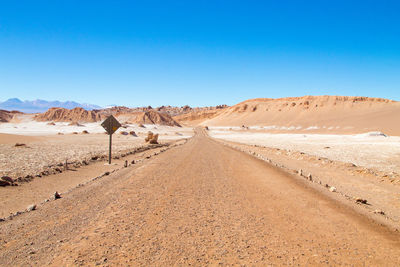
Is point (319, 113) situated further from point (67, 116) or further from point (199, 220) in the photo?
point (199, 220)

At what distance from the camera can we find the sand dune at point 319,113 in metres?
85.9

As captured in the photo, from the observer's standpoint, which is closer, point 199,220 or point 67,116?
point 199,220

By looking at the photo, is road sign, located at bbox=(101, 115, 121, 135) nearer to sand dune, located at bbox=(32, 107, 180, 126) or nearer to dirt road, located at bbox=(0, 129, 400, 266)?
dirt road, located at bbox=(0, 129, 400, 266)

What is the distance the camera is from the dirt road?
13.6 feet

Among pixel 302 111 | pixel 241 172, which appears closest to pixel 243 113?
pixel 302 111

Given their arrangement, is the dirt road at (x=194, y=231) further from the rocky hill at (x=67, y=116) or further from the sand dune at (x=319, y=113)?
the rocky hill at (x=67, y=116)

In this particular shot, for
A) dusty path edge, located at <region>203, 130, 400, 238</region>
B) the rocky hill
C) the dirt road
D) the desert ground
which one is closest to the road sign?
the desert ground

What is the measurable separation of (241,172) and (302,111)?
122 m

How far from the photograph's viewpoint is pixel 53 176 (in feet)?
37.3

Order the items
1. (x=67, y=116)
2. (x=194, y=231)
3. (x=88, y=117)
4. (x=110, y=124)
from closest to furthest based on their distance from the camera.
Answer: (x=194, y=231) → (x=110, y=124) → (x=67, y=116) → (x=88, y=117)

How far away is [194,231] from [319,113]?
406 ft

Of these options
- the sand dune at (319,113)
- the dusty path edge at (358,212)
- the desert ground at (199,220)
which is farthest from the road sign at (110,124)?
the sand dune at (319,113)

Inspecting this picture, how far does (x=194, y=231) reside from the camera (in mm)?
5113

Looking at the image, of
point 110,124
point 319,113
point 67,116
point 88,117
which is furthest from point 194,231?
point 67,116
